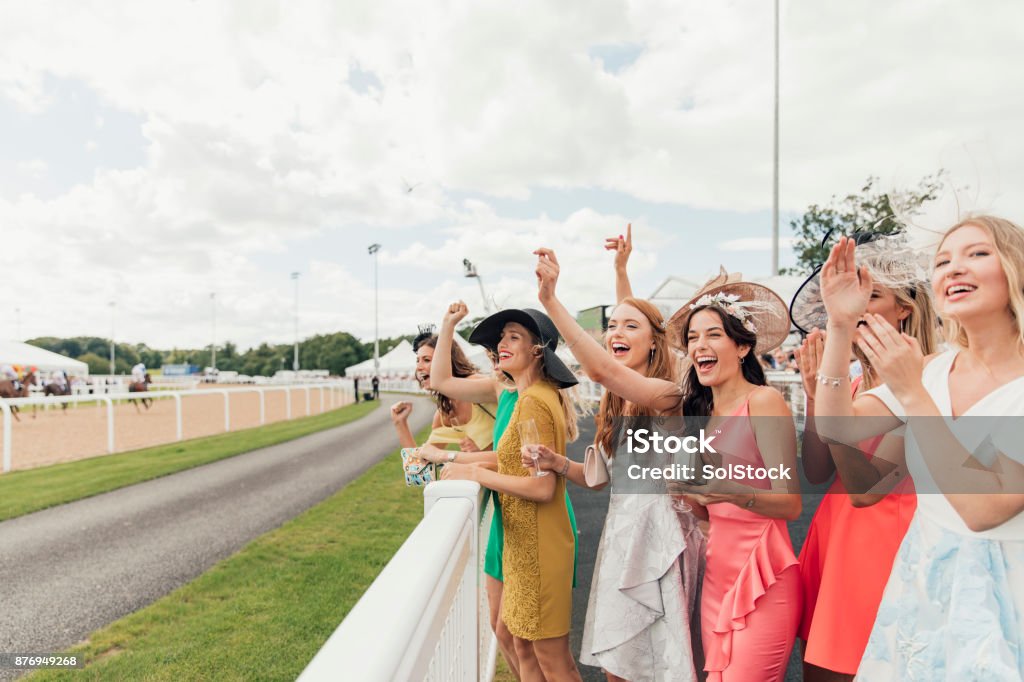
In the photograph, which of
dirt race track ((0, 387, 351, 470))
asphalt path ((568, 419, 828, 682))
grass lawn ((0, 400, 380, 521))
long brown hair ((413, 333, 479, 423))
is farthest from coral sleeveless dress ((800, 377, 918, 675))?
dirt race track ((0, 387, 351, 470))

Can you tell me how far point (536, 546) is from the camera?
237cm

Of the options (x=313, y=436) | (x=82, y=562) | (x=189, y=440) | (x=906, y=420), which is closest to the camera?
(x=906, y=420)

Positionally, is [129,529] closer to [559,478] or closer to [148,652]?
[148,652]

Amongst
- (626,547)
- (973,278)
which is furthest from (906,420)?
(626,547)

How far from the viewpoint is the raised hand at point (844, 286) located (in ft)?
5.37

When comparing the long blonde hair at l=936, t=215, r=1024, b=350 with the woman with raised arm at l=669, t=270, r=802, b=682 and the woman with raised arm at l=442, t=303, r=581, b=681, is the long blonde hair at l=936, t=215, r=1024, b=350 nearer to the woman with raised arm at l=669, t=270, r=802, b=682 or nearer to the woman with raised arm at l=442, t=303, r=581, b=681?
the woman with raised arm at l=669, t=270, r=802, b=682

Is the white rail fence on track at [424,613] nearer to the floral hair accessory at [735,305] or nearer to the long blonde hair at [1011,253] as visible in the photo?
the floral hair accessory at [735,305]

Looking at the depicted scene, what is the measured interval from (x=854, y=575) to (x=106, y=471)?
10805 millimetres

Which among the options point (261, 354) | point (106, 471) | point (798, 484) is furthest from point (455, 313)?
point (261, 354)

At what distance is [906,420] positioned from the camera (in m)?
1.56

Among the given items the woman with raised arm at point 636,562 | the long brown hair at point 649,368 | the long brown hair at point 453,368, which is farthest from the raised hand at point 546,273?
the long brown hair at point 453,368

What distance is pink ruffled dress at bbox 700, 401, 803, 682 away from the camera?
6.13ft

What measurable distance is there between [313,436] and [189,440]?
9.20 feet

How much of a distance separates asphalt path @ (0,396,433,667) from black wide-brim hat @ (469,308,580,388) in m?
3.36
